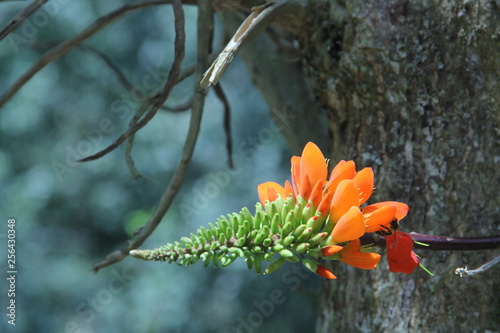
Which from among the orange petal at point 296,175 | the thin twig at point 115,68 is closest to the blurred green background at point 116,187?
the thin twig at point 115,68

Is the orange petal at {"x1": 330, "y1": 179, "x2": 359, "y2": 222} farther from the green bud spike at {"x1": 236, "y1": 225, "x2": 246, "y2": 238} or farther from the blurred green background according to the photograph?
the blurred green background

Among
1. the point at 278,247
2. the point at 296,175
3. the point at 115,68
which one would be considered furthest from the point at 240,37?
the point at 115,68

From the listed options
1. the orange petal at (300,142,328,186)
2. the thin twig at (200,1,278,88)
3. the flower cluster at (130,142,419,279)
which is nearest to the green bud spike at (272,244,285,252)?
the flower cluster at (130,142,419,279)

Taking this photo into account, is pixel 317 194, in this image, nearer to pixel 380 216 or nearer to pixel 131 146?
pixel 380 216

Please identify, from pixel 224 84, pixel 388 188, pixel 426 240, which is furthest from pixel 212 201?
pixel 426 240

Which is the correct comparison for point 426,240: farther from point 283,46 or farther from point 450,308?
point 283,46
